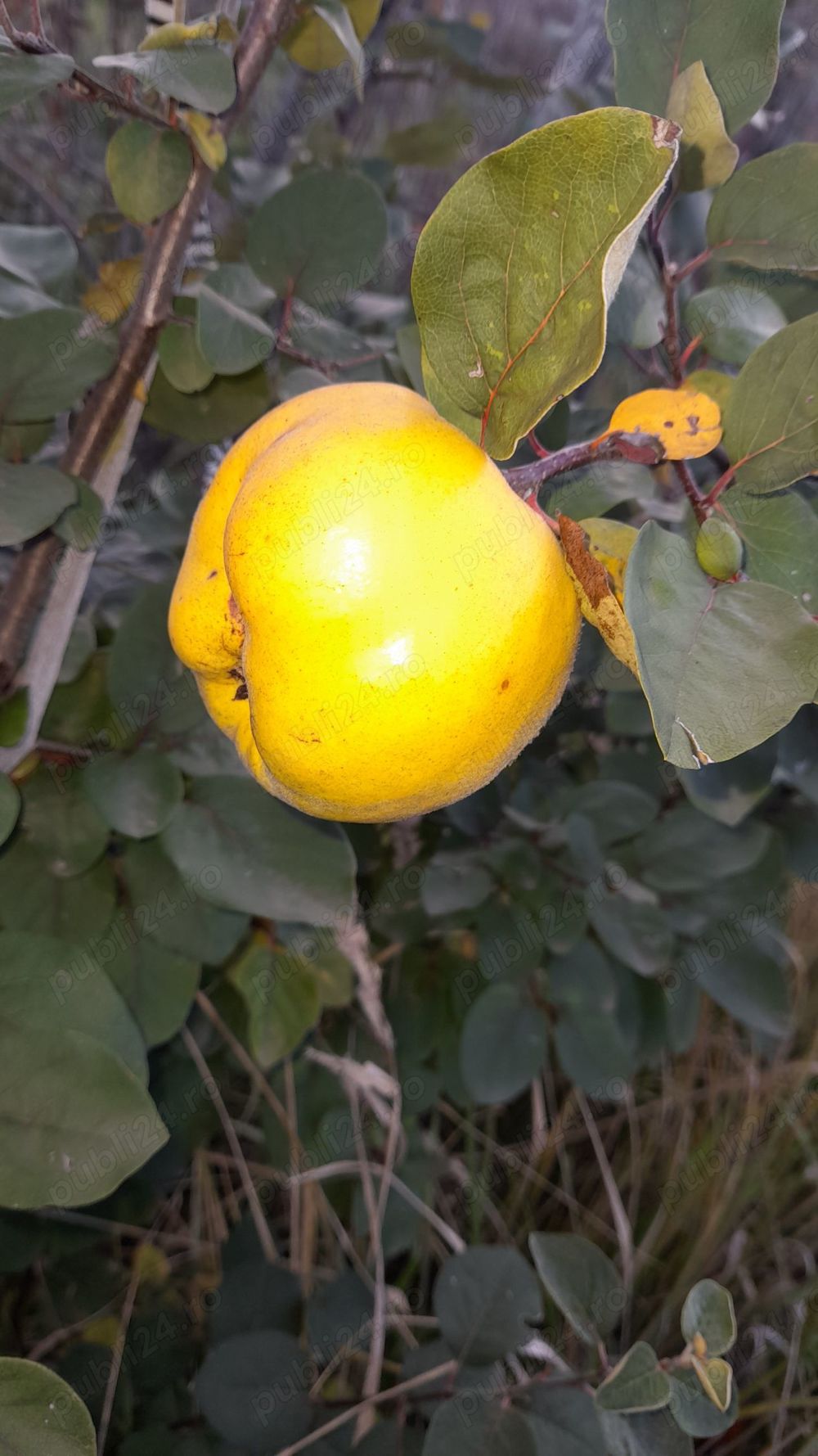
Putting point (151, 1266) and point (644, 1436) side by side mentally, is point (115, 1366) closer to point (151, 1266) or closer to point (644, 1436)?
point (151, 1266)

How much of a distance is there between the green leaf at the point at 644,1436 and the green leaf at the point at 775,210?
0.78 m

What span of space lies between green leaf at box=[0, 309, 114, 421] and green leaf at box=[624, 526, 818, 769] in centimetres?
42

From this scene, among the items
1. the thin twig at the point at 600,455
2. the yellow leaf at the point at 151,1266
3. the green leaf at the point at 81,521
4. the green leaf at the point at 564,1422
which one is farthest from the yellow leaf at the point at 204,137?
the yellow leaf at the point at 151,1266

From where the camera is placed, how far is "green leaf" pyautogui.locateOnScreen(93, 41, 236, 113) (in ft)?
1.59

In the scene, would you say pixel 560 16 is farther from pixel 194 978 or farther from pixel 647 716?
pixel 194 978

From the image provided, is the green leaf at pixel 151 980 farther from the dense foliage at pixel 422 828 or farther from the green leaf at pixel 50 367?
the green leaf at pixel 50 367

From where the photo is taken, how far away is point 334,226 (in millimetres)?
735

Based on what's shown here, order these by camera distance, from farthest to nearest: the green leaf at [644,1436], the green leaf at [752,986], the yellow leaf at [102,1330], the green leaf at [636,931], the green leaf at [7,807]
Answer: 1. the yellow leaf at [102,1330]
2. the green leaf at [752,986]
3. the green leaf at [636,931]
4. the green leaf at [644,1436]
5. the green leaf at [7,807]

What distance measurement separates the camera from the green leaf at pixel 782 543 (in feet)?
1.63

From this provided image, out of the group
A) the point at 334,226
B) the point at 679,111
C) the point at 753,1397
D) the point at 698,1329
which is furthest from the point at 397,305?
the point at 753,1397

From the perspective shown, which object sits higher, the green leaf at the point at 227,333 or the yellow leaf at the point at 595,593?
the yellow leaf at the point at 595,593

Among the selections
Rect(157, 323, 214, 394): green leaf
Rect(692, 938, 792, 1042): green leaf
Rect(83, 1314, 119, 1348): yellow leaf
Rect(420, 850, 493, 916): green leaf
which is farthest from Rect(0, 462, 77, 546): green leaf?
Rect(83, 1314, 119, 1348): yellow leaf

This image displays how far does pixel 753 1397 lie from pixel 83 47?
265cm

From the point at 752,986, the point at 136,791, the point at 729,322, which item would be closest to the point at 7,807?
the point at 136,791
